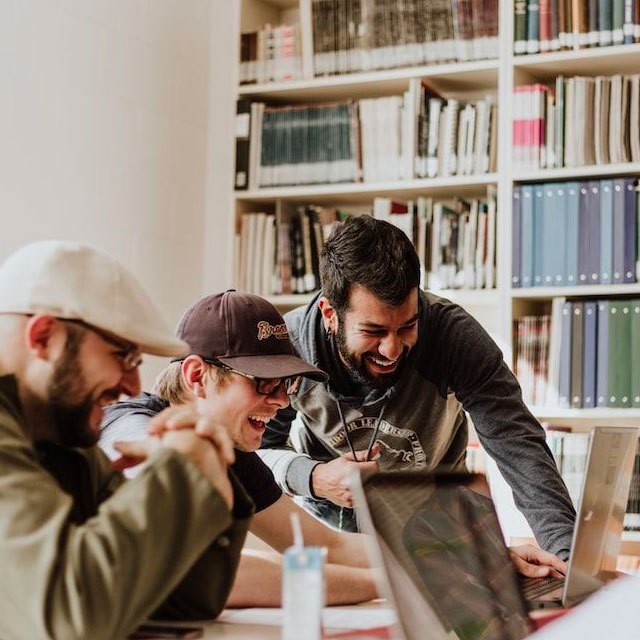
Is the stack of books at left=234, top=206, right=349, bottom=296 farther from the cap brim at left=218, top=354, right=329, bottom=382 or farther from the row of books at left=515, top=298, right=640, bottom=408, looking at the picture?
the cap brim at left=218, top=354, right=329, bottom=382

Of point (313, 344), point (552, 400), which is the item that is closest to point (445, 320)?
point (313, 344)

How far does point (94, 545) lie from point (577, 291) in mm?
2401

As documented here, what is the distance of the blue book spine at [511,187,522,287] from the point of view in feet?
10.6

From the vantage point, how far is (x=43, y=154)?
118 inches

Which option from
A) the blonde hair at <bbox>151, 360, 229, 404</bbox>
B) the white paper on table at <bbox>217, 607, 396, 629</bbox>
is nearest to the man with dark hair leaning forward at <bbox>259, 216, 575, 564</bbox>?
the blonde hair at <bbox>151, 360, 229, 404</bbox>

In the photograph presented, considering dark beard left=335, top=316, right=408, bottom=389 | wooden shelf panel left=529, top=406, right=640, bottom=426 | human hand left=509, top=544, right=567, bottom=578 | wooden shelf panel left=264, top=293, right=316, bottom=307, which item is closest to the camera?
human hand left=509, top=544, right=567, bottom=578

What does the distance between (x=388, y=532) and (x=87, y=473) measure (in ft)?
1.28

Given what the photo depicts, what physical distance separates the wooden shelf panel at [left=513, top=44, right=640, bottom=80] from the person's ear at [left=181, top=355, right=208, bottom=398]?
74.3 inches

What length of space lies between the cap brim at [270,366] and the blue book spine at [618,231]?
1.59 m

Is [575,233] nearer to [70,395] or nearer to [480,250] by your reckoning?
[480,250]

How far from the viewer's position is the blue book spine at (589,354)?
10.3 feet

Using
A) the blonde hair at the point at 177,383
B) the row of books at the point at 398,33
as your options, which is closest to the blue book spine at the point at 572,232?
the row of books at the point at 398,33

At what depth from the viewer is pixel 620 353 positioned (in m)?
3.12

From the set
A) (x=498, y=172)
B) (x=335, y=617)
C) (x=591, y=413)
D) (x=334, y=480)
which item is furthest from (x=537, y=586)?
(x=498, y=172)
